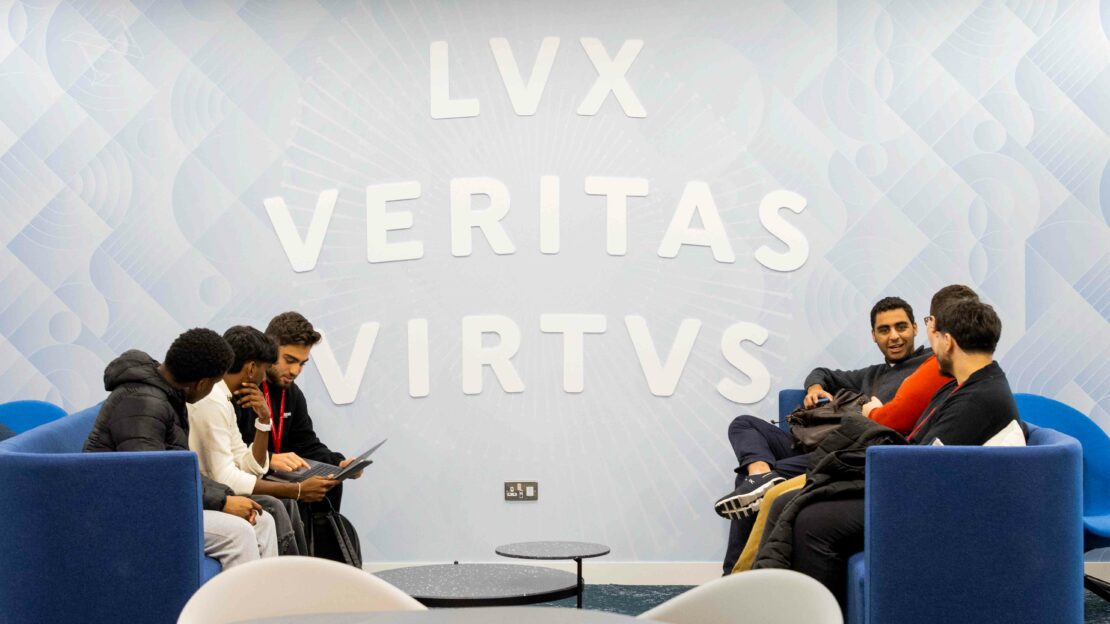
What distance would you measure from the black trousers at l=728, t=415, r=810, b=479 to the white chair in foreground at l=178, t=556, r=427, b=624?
2889 millimetres

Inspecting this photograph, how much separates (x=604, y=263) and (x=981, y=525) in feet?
8.71

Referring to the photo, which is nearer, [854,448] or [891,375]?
[854,448]

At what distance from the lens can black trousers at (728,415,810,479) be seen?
15.8ft

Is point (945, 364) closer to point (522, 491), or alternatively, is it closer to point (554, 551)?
point (554, 551)

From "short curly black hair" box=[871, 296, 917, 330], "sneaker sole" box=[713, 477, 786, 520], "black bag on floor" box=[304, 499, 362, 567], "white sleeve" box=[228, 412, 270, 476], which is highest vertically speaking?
"short curly black hair" box=[871, 296, 917, 330]

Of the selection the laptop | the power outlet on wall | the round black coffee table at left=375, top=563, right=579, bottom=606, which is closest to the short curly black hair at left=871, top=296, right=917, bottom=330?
the power outlet on wall

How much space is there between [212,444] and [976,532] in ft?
8.48

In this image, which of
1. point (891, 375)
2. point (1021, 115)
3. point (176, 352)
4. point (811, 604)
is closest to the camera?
point (811, 604)

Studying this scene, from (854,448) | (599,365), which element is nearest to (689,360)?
(599,365)

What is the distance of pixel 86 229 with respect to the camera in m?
5.52

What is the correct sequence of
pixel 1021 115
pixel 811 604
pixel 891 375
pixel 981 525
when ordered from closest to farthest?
pixel 811 604 < pixel 981 525 < pixel 891 375 < pixel 1021 115

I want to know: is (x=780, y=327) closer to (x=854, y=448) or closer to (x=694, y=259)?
(x=694, y=259)

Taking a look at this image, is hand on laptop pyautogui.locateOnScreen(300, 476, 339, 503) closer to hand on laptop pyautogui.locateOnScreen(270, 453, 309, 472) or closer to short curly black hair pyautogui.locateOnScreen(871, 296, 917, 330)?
hand on laptop pyautogui.locateOnScreen(270, 453, 309, 472)

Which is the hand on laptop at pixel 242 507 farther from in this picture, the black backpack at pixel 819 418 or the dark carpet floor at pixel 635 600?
the black backpack at pixel 819 418
